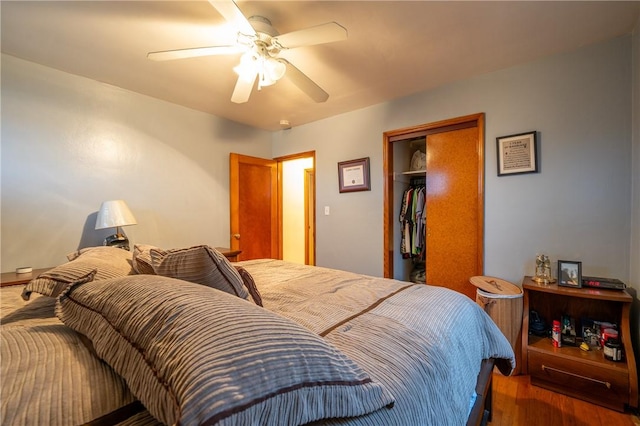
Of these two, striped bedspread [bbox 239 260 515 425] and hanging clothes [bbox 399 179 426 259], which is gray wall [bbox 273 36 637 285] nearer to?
hanging clothes [bbox 399 179 426 259]

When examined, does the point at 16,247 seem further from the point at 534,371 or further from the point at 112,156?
the point at 534,371

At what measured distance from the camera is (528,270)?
2.13 m

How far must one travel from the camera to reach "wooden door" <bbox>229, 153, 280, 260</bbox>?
3.39 metres

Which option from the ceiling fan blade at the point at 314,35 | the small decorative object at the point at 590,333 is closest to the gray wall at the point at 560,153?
the small decorative object at the point at 590,333

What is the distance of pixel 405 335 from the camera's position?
85 cm

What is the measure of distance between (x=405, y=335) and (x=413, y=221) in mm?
2344

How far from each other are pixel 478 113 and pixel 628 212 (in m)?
1.26

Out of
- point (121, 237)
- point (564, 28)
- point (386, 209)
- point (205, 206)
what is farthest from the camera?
point (205, 206)

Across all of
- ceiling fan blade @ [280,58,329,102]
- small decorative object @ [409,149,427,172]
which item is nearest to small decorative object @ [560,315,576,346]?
small decorative object @ [409,149,427,172]

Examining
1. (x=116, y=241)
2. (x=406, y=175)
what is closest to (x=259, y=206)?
(x=116, y=241)

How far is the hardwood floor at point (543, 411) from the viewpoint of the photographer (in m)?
1.52

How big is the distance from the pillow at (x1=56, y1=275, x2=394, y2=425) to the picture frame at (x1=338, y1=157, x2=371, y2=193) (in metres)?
2.56

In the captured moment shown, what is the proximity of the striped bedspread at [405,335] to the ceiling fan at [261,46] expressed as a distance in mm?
1347

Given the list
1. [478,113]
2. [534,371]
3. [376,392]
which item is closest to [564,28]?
[478,113]
